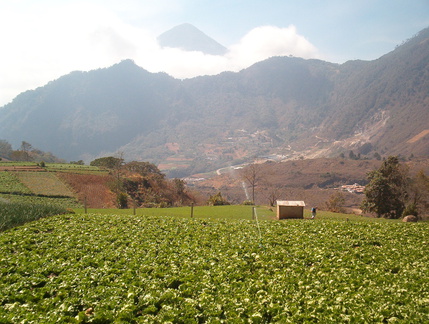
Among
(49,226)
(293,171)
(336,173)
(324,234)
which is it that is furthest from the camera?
(293,171)

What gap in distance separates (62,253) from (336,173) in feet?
466

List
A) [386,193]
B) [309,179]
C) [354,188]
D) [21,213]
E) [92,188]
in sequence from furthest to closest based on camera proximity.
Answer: [309,179], [354,188], [92,188], [386,193], [21,213]

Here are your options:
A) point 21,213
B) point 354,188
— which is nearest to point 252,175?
point 21,213

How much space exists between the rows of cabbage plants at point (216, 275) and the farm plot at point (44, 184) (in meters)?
36.3

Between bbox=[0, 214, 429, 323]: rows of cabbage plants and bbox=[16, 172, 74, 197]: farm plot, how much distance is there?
119 feet

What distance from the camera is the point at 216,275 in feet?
42.0

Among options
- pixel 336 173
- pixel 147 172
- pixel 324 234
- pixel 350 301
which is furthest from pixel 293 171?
pixel 350 301

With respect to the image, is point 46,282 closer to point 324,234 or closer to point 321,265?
point 321,265

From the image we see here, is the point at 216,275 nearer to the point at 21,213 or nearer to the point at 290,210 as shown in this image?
the point at 290,210

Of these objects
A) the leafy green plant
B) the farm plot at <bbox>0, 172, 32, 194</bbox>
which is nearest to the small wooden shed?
the leafy green plant

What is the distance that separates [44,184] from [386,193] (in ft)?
191

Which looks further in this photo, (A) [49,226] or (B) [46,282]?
(A) [49,226]

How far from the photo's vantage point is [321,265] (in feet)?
44.3

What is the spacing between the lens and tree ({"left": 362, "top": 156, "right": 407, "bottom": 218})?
3947 cm
